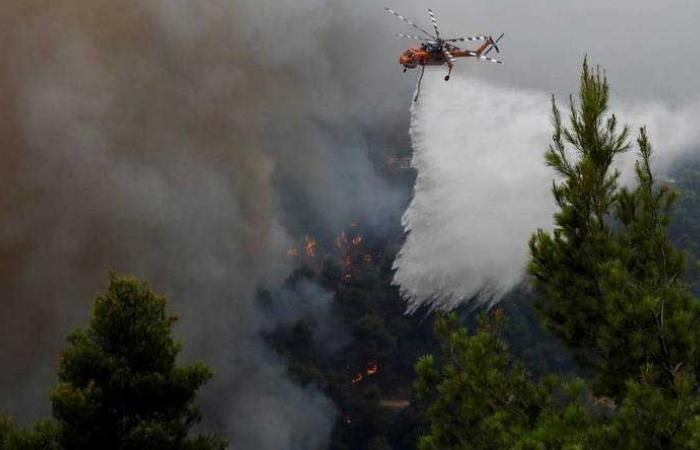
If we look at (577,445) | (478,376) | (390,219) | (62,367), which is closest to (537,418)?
(478,376)

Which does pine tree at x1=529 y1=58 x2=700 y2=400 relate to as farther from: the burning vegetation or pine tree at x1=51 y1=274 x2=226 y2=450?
the burning vegetation

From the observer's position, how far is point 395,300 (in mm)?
116625

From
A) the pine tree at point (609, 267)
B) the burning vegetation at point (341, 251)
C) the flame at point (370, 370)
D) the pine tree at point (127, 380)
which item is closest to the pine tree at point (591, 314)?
Answer: the pine tree at point (609, 267)

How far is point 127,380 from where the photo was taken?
16469 millimetres

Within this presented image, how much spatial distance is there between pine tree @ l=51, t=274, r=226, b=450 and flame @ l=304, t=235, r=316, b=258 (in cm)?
10523

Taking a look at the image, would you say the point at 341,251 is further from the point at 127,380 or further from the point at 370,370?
the point at 127,380

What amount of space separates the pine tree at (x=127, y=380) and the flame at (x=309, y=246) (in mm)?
105230

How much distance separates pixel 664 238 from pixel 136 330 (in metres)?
12.8

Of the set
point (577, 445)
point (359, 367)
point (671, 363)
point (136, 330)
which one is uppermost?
point (359, 367)

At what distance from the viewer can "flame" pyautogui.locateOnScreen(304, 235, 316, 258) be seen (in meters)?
123

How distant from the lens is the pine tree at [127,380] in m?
16.1

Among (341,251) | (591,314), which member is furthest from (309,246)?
(591,314)

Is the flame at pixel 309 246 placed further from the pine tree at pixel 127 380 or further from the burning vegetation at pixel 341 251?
the pine tree at pixel 127 380

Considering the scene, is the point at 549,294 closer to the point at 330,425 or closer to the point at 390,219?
the point at 330,425
